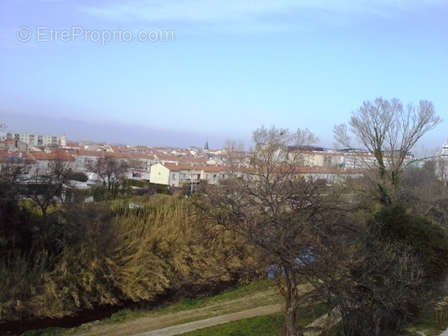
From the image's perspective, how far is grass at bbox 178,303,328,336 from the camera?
9.15 m

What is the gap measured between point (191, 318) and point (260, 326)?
7.79 feet

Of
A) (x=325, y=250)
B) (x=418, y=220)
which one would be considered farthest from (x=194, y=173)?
(x=325, y=250)

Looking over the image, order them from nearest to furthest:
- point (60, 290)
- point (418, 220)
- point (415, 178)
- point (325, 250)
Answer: point (325, 250)
point (418, 220)
point (60, 290)
point (415, 178)

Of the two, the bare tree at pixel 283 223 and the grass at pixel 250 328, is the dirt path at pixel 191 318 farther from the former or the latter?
the bare tree at pixel 283 223

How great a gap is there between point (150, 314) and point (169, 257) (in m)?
3.37

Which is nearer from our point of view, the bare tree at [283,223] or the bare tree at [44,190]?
the bare tree at [283,223]

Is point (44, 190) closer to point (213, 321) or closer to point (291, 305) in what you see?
point (213, 321)

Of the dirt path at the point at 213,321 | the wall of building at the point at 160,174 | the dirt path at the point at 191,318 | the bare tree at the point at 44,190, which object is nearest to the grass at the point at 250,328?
the dirt path at the point at 213,321

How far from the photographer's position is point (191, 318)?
440 inches

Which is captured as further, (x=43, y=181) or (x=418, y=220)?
(x=43, y=181)

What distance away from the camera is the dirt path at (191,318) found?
10380 millimetres

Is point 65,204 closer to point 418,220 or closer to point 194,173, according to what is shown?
point 418,220

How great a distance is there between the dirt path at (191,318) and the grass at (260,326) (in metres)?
0.63

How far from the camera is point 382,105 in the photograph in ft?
64.7
